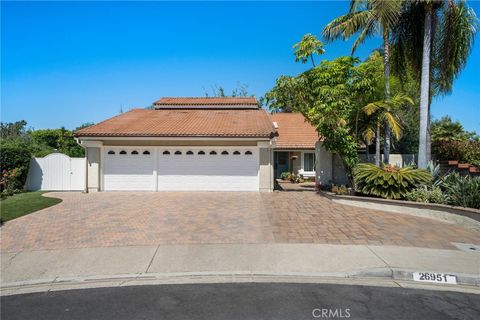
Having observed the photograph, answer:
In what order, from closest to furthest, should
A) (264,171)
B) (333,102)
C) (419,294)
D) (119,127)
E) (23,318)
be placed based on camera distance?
(23,318)
(419,294)
(333,102)
(264,171)
(119,127)

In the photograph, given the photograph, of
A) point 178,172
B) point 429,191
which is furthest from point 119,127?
point 429,191

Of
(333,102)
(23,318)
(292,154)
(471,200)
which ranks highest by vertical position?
(333,102)

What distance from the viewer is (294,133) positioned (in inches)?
911

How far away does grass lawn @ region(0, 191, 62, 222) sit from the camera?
33.0 feet

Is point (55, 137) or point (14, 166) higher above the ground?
point (55, 137)

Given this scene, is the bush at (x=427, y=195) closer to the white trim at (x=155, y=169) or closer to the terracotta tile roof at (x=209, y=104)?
the white trim at (x=155, y=169)

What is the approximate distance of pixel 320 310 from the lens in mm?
4219

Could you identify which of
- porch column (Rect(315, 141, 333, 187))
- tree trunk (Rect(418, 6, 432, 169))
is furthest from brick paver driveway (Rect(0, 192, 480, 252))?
tree trunk (Rect(418, 6, 432, 169))

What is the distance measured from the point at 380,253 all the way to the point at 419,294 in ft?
5.12

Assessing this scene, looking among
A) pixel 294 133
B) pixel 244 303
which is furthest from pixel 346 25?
pixel 244 303

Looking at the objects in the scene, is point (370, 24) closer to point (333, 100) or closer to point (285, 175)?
point (333, 100)

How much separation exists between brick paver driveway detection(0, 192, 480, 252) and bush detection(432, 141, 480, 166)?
527cm

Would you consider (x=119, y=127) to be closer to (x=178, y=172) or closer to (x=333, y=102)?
(x=178, y=172)

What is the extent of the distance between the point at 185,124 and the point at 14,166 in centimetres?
841
